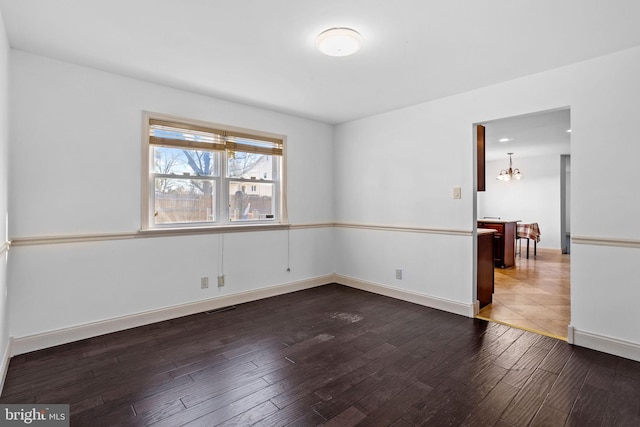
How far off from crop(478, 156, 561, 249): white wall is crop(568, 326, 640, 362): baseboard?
654 centimetres

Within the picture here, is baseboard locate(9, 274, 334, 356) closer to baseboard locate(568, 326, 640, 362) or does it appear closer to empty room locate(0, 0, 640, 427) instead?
empty room locate(0, 0, 640, 427)

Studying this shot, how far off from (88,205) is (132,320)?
3.79 feet

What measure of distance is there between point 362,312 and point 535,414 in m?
1.91

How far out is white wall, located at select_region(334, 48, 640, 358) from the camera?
255 cm

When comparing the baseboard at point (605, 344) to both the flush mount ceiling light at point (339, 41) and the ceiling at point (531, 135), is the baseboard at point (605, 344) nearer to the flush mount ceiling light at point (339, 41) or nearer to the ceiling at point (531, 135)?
the ceiling at point (531, 135)

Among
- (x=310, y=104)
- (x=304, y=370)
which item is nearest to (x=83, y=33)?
(x=310, y=104)

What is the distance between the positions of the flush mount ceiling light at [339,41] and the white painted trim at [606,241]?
2450 millimetres

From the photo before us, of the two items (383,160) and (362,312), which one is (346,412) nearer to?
(362,312)

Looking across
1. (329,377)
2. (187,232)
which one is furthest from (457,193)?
(187,232)

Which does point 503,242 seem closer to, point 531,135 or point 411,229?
point 531,135

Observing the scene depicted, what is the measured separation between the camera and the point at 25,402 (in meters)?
1.95

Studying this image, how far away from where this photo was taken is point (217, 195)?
149 inches

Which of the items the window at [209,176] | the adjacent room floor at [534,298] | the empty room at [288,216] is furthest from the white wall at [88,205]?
the adjacent room floor at [534,298]

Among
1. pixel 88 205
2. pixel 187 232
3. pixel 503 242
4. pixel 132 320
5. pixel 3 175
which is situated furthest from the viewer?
pixel 503 242
